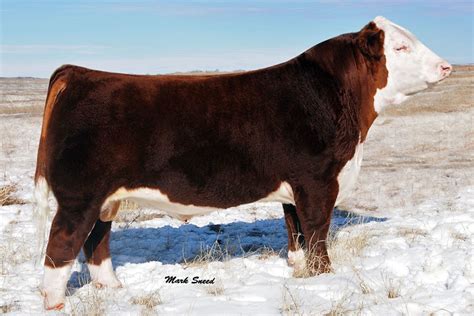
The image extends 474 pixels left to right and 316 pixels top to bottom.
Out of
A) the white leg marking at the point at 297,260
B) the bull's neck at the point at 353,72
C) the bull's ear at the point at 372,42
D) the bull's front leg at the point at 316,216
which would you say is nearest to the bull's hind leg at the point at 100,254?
the white leg marking at the point at 297,260

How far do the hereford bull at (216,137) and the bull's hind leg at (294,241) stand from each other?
0.03 m

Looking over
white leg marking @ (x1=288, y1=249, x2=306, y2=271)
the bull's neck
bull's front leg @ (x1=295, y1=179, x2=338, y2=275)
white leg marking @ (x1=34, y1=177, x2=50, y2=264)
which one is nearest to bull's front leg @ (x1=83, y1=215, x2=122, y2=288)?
white leg marking @ (x1=34, y1=177, x2=50, y2=264)

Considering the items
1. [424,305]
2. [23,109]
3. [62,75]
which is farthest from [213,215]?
[23,109]

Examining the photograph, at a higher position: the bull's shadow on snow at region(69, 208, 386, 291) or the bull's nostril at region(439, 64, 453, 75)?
the bull's nostril at region(439, 64, 453, 75)

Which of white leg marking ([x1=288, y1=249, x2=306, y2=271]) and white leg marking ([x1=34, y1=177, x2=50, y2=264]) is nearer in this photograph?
white leg marking ([x1=34, y1=177, x2=50, y2=264])

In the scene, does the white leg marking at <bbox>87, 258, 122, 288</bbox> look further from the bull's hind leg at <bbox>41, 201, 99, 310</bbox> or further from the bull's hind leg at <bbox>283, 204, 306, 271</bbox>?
the bull's hind leg at <bbox>283, 204, 306, 271</bbox>

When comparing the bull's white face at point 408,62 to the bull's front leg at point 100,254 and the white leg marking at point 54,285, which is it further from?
the white leg marking at point 54,285

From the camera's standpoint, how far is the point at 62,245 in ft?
16.5

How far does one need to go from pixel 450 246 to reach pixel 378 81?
6.74ft

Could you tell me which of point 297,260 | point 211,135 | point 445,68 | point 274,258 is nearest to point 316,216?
point 297,260

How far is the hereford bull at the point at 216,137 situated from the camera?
16.4 ft

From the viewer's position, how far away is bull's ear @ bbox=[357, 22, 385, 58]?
5770 millimetres

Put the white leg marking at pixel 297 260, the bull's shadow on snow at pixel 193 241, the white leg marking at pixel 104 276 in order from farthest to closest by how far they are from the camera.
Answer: the bull's shadow on snow at pixel 193 241 < the white leg marking at pixel 297 260 < the white leg marking at pixel 104 276

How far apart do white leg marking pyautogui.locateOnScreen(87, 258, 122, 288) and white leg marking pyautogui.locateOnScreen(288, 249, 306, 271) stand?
1.68m
